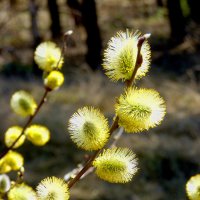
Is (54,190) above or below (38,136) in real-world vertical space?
below

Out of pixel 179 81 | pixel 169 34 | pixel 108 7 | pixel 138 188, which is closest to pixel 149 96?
pixel 138 188

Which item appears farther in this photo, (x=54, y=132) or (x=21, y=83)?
(x=21, y=83)

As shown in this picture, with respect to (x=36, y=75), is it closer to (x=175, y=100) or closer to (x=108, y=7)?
(x=175, y=100)

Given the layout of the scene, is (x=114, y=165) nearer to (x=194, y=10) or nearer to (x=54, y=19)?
(x=54, y=19)

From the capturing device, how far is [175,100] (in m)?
4.41

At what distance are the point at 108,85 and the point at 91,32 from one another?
0.76 metres

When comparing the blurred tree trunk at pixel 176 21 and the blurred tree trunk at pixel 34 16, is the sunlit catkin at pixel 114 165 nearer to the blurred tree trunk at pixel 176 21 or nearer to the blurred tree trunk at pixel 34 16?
the blurred tree trunk at pixel 34 16

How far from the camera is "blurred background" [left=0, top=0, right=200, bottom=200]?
369cm

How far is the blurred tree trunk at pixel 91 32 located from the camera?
197 inches

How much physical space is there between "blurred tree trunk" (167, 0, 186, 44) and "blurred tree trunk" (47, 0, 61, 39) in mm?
1201

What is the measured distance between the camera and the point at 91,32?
16.8 feet

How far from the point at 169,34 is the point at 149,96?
5.01 meters

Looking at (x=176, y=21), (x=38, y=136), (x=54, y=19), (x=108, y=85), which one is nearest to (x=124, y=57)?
(x=38, y=136)

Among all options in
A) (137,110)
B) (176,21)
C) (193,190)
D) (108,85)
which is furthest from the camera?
(176,21)
